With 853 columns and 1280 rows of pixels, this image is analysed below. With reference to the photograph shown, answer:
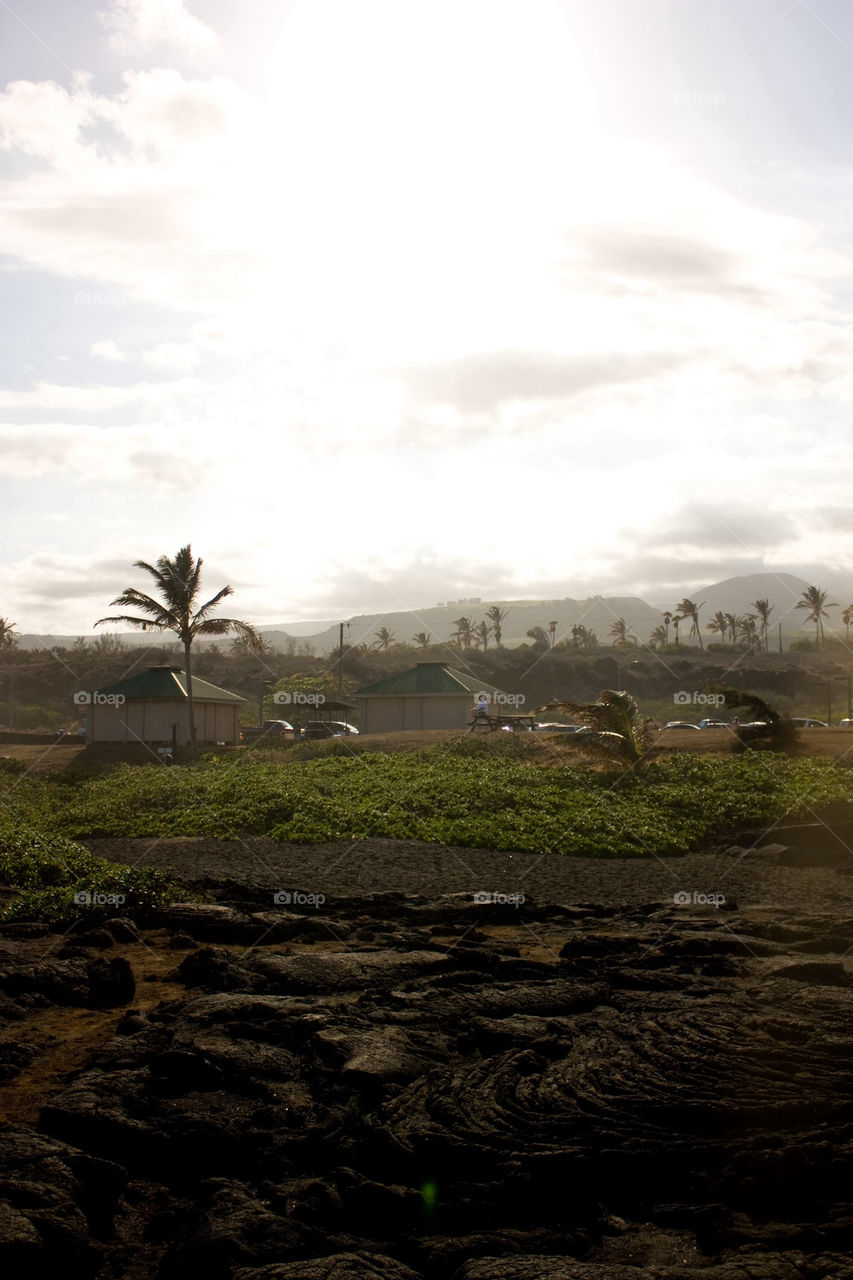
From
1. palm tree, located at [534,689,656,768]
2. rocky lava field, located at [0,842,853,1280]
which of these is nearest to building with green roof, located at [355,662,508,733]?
palm tree, located at [534,689,656,768]

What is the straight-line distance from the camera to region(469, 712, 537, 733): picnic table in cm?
3572

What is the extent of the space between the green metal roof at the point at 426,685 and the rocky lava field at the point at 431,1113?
29.1 metres

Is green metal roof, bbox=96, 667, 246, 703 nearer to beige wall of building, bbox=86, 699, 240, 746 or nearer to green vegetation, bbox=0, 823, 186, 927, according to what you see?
beige wall of building, bbox=86, 699, 240, 746

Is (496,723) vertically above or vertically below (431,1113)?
above

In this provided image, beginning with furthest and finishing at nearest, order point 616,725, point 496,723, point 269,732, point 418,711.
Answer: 1. point 269,732
2. point 418,711
3. point 496,723
4. point 616,725

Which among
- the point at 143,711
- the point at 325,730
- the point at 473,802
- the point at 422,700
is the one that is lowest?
the point at 473,802

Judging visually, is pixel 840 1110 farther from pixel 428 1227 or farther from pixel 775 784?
pixel 775 784

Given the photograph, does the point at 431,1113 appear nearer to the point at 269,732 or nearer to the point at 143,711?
the point at 143,711

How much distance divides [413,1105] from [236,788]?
19.7 m

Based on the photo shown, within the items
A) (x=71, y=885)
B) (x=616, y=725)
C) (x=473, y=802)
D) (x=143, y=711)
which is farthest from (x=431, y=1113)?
(x=143, y=711)

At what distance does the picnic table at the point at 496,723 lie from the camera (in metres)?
35.7

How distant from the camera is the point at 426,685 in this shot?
4075 cm

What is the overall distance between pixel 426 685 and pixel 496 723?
5.41m

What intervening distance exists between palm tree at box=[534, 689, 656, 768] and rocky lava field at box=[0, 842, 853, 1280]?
1499 cm
